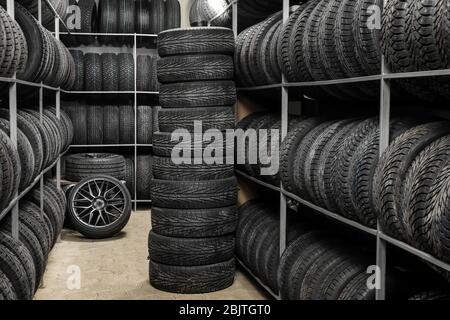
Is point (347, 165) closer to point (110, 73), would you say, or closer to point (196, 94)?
point (196, 94)

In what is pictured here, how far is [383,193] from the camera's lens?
2.62 meters

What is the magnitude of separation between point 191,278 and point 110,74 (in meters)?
4.54

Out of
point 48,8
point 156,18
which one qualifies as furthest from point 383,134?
point 156,18

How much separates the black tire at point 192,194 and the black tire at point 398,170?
217 centimetres

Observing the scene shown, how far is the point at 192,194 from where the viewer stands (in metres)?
4.65

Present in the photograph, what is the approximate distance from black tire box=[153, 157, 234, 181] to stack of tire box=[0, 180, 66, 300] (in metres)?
1.08

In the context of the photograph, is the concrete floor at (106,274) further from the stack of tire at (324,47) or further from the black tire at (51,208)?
the stack of tire at (324,47)

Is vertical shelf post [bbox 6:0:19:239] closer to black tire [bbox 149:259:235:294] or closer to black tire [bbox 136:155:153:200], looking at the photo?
black tire [bbox 149:259:235:294]

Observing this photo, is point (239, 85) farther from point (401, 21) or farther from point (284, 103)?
point (401, 21)

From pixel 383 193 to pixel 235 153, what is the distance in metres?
2.85

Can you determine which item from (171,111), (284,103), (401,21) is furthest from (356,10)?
(171,111)

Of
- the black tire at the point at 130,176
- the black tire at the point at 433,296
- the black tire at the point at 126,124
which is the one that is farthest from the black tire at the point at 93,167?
the black tire at the point at 433,296

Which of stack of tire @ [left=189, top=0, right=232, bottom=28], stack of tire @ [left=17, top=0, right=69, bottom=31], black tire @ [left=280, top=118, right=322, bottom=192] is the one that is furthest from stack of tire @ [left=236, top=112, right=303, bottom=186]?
stack of tire @ [left=189, top=0, right=232, bottom=28]
